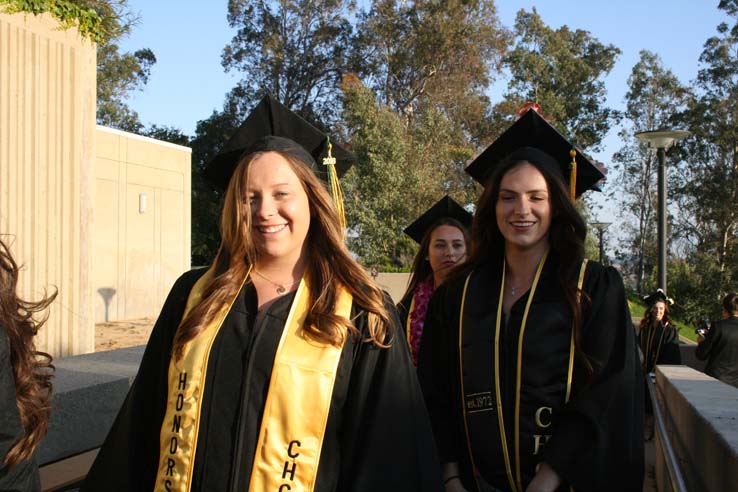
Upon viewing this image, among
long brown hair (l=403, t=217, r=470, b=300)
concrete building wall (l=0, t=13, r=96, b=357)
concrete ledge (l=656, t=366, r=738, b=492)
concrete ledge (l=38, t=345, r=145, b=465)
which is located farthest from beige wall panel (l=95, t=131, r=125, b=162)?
concrete ledge (l=656, t=366, r=738, b=492)

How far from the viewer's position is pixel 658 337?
9586 mm

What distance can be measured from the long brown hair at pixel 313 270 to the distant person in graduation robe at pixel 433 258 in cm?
231

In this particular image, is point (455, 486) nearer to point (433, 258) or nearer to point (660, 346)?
point (433, 258)

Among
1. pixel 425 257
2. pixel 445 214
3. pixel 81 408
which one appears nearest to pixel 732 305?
pixel 445 214

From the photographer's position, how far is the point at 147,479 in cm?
231

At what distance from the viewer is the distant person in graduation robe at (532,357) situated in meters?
2.41

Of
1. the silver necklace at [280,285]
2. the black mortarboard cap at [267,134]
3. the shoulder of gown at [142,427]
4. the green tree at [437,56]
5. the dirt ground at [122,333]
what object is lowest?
the dirt ground at [122,333]

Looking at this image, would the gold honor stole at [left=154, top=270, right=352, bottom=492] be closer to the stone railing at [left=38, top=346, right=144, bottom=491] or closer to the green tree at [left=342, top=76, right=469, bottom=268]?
the stone railing at [left=38, top=346, right=144, bottom=491]

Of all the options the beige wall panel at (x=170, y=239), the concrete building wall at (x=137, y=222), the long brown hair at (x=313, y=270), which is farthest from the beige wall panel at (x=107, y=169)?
the long brown hair at (x=313, y=270)

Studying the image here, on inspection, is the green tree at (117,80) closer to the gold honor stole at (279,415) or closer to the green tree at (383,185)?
the green tree at (383,185)

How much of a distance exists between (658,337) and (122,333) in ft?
37.7

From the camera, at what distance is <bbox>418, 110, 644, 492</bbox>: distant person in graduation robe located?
7.90 ft

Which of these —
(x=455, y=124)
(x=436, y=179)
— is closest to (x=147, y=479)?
(x=436, y=179)

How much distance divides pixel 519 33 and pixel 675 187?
1207cm
